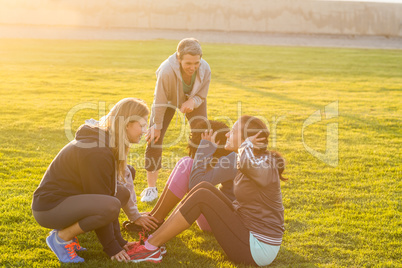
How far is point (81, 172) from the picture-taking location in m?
3.48

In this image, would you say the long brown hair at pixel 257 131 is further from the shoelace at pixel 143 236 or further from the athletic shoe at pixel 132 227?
the athletic shoe at pixel 132 227

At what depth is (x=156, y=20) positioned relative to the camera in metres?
43.8

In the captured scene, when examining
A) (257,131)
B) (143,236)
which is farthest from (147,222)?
(257,131)

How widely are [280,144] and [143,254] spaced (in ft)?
16.1

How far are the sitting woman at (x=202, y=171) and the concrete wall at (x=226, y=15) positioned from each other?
40.8 metres

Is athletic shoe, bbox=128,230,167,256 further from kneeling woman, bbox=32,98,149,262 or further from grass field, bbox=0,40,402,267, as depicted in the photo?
kneeling woman, bbox=32,98,149,262

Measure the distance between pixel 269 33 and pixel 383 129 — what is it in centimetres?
3713

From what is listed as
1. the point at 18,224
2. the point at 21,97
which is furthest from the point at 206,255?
the point at 21,97

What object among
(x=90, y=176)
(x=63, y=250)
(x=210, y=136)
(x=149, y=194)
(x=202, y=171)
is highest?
(x=210, y=136)

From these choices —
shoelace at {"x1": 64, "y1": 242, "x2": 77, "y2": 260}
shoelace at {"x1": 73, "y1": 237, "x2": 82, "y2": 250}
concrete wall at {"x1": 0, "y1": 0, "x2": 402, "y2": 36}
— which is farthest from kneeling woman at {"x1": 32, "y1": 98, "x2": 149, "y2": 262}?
concrete wall at {"x1": 0, "y1": 0, "x2": 402, "y2": 36}

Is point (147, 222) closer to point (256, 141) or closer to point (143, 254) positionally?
point (143, 254)

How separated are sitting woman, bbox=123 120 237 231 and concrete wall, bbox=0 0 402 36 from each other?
40790mm

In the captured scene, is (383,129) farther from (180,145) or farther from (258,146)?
(258,146)

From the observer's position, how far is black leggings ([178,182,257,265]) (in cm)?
362
